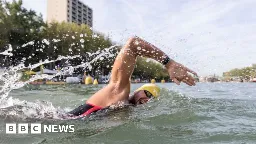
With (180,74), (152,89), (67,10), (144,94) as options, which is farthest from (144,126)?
(67,10)

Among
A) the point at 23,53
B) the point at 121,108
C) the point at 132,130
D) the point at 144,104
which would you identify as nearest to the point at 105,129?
the point at 132,130

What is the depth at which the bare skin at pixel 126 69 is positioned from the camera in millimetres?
4385

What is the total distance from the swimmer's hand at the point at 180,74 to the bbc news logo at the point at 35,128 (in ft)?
4.76

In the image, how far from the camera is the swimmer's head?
5.68 meters

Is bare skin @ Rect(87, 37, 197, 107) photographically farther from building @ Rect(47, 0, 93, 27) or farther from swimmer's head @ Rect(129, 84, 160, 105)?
building @ Rect(47, 0, 93, 27)

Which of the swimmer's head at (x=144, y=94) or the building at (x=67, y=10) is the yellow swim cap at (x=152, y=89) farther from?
the building at (x=67, y=10)

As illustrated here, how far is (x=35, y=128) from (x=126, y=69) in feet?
4.85

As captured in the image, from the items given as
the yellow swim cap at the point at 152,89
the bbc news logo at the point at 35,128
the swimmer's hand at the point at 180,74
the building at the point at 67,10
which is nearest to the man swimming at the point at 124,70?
the swimmer's hand at the point at 180,74

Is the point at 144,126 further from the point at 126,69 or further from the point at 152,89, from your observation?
the point at 152,89

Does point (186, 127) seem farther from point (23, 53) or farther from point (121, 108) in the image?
point (23, 53)

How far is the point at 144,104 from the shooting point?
5.65m

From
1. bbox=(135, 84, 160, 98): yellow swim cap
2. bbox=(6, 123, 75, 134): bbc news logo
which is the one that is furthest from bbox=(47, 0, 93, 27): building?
bbox=(6, 123, 75, 134): bbc news logo

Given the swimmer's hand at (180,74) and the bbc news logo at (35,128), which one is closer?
the bbc news logo at (35,128)

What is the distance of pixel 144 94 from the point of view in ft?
19.4
